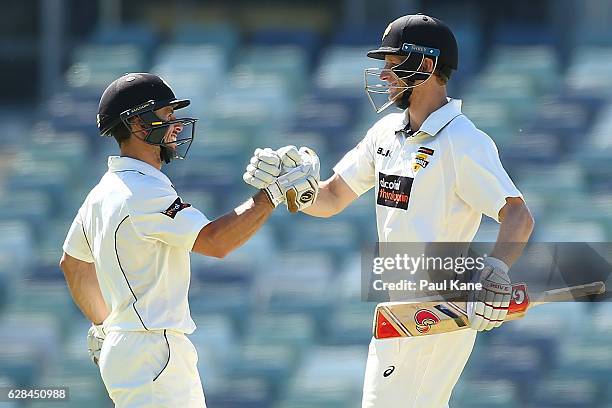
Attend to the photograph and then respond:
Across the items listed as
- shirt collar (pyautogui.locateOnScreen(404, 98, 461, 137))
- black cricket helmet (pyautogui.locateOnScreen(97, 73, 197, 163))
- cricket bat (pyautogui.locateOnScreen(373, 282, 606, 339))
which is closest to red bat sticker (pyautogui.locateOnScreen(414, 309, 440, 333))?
cricket bat (pyautogui.locateOnScreen(373, 282, 606, 339))

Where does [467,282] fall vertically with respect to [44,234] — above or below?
above

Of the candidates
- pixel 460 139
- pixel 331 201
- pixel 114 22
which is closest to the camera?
pixel 460 139

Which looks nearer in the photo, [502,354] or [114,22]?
[502,354]

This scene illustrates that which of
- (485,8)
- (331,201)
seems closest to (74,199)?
(485,8)

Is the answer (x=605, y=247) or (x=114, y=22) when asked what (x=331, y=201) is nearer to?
(x=605, y=247)

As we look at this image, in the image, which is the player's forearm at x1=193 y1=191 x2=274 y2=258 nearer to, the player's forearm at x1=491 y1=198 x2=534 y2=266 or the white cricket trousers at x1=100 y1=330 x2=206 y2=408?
the white cricket trousers at x1=100 y1=330 x2=206 y2=408

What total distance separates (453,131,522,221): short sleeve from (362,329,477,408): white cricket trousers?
16.9 inches

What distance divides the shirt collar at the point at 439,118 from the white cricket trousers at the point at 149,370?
1043 mm

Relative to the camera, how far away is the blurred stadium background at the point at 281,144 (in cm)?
705

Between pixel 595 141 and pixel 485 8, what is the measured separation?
3.59 ft

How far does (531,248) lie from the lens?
274 inches

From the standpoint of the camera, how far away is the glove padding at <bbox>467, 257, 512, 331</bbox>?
13.6 ft

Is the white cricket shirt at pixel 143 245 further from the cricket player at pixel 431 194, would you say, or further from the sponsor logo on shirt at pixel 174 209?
the cricket player at pixel 431 194

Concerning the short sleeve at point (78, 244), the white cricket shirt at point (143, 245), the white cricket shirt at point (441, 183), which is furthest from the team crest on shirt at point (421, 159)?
the short sleeve at point (78, 244)
